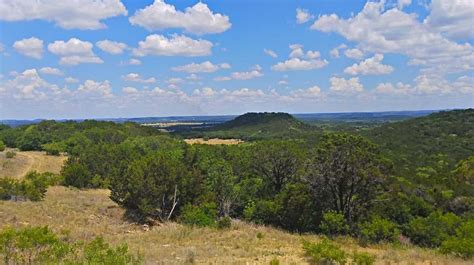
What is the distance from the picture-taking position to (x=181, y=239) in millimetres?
19156

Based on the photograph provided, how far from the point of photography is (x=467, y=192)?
50.0 meters

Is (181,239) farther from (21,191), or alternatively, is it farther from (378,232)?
(21,191)

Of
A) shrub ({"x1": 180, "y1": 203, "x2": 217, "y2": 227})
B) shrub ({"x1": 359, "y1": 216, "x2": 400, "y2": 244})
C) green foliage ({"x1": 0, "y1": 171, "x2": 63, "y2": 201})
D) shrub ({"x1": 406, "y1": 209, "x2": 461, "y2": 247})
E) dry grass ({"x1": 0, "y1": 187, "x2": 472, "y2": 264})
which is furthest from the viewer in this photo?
green foliage ({"x1": 0, "y1": 171, "x2": 63, "y2": 201})

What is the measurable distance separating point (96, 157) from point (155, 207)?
30.8m

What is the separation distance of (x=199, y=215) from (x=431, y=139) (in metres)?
97.4

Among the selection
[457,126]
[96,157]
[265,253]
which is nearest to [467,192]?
[265,253]

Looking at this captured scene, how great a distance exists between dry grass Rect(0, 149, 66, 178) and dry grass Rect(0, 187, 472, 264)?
1350 inches

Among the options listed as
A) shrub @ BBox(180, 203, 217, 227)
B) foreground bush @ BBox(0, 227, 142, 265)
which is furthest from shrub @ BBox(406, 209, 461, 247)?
foreground bush @ BBox(0, 227, 142, 265)

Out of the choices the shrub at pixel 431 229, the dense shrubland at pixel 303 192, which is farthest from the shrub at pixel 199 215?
the shrub at pixel 431 229

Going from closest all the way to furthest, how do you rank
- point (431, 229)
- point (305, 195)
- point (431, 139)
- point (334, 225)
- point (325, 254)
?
point (325, 254), point (334, 225), point (431, 229), point (305, 195), point (431, 139)

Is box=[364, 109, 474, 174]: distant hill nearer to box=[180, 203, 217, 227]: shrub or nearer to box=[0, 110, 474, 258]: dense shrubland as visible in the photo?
box=[0, 110, 474, 258]: dense shrubland

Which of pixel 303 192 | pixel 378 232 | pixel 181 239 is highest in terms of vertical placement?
pixel 181 239

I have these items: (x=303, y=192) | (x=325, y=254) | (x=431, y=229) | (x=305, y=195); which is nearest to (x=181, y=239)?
(x=325, y=254)

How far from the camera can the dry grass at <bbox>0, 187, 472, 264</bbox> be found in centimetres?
1384
